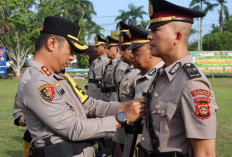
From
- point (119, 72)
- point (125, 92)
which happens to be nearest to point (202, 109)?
point (125, 92)

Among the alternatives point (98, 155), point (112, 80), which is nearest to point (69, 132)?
point (98, 155)

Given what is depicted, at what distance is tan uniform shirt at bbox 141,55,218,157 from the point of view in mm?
1958

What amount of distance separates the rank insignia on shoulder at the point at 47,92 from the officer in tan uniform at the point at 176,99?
0.82 m

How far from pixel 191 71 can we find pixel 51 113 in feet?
3.73

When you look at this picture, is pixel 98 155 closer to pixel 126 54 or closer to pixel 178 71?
pixel 126 54

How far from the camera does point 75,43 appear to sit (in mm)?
2639

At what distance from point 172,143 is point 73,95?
3.40 feet

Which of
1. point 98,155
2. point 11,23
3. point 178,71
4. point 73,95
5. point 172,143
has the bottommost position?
point 98,155

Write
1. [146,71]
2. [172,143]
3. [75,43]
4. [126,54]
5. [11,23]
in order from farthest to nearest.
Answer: [11,23], [126,54], [146,71], [75,43], [172,143]

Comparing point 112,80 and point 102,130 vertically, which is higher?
point 112,80

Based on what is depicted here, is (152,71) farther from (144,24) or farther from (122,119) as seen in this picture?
(144,24)

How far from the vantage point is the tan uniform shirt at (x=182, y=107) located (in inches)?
77.1

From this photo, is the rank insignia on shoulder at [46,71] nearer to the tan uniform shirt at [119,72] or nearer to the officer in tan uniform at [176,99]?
the officer in tan uniform at [176,99]

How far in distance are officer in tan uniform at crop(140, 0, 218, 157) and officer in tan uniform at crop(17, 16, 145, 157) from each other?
37 centimetres
